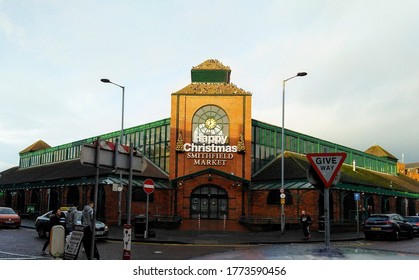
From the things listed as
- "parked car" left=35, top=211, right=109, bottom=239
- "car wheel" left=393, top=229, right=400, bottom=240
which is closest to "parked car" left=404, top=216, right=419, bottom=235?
"car wheel" left=393, top=229, right=400, bottom=240

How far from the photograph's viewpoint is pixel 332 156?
8.59m

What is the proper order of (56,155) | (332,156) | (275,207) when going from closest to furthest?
(332,156) < (275,207) < (56,155)

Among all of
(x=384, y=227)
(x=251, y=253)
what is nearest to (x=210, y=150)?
(x=384, y=227)

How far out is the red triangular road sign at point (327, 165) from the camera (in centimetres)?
853

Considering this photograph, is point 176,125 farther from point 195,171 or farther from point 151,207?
point 151,207

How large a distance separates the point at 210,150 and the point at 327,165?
29.2 m

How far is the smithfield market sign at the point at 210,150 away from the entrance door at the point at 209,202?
6.98 feet

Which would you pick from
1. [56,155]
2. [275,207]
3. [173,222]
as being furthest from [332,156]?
[56,155]

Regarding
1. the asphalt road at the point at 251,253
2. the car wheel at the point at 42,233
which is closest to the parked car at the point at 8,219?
the car wheel at the point at 42,233

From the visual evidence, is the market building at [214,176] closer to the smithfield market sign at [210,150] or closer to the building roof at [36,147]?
the smithfield market sign at [210,150]

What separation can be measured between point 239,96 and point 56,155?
2988 cm

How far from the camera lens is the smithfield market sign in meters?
37.8

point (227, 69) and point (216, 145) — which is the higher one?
point (227, 69)

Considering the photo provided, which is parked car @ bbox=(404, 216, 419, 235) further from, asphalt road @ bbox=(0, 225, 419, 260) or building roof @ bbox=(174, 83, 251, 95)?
building roof @ bbox=(174, 83, 251, 95)
